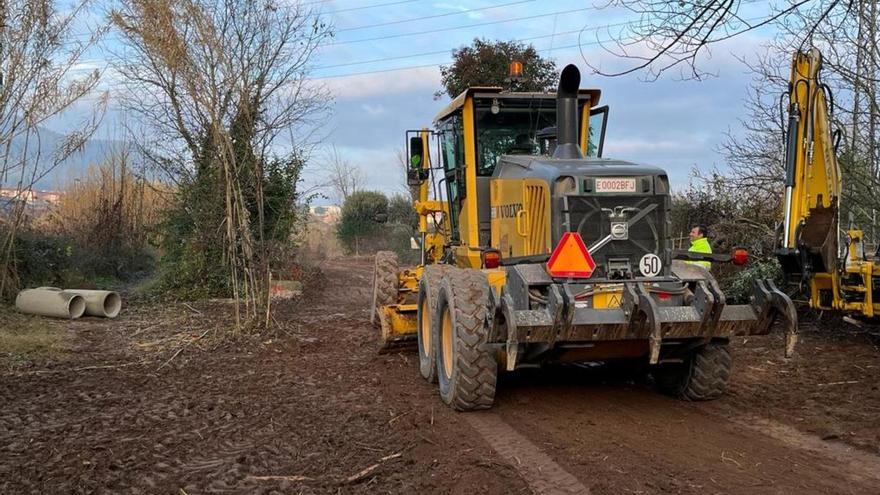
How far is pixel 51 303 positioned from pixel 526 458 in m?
9.59

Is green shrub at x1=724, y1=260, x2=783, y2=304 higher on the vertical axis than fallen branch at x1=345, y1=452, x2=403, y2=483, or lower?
higher

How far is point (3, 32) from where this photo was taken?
12203mm

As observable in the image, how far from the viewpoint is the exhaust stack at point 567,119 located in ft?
22.8

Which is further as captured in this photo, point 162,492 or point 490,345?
point 490,345

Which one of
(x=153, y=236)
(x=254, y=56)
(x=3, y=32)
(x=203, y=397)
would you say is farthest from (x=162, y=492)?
(x=153, y=236)

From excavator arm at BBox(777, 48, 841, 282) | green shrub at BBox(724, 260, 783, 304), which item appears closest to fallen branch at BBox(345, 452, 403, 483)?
excavator arm at BBox(777, 48, 841, 282)

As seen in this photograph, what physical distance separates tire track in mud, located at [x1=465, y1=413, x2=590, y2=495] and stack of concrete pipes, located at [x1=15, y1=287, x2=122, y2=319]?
8330 millimetres

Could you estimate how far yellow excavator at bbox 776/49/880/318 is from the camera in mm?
8797

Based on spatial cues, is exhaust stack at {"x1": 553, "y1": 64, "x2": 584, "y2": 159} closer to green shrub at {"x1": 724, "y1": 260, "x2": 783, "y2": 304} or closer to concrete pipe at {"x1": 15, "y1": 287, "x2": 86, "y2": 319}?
green shrub at {"x1": 724, "y1": 260, "x2": 783, "y2": 304}

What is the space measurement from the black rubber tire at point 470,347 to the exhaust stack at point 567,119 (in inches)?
62.2

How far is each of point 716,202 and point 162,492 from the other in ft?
39.5

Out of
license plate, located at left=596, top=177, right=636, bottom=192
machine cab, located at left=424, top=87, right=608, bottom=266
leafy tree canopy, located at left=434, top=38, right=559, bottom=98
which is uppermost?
leafy tree canopy, located at left=434, top=38, right=559, bottom=98

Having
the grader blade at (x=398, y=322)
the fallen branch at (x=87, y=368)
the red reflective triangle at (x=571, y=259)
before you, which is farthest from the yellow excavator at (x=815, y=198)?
the fallen branch at (x=87, y=368)

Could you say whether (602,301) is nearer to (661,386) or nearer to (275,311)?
(661,386)
